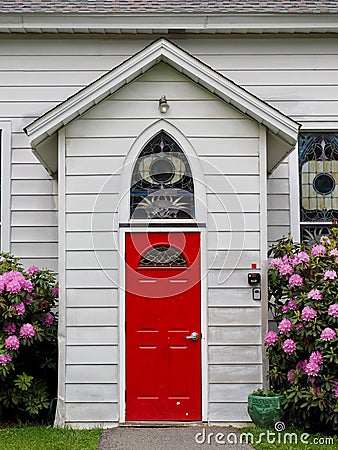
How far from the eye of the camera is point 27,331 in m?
8.80

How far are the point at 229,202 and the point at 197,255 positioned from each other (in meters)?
0.73

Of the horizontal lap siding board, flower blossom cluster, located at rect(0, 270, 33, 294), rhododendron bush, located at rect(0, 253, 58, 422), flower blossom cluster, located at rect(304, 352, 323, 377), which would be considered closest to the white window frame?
rhododendron bush, located at rect(0, 253, 58, 422)

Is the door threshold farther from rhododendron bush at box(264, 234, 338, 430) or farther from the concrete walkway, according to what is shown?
rhododendron bush at box(264, 234, 338, 430)

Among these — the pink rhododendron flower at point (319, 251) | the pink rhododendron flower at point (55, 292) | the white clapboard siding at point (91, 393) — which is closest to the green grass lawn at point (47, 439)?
the white clapboard siding at point (91, 393)

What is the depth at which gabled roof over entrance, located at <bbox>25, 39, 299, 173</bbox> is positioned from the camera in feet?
27.7

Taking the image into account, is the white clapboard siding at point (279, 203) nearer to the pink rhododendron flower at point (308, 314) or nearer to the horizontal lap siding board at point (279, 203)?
the horizontal lap siding board at point (279, 203)

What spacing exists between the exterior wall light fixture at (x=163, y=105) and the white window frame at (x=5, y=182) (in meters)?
2.67

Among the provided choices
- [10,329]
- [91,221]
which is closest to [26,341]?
[10,329]

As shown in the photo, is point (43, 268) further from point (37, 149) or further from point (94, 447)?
point (94, 447)

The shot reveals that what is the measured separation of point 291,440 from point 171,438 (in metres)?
1.28

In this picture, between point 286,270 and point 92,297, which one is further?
point 286,270

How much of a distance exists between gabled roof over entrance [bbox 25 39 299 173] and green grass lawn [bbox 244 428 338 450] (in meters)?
3.31

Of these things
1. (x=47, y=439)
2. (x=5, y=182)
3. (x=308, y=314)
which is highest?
(x=5, y=182)

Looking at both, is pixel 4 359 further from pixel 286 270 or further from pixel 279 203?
pixel 279 203
